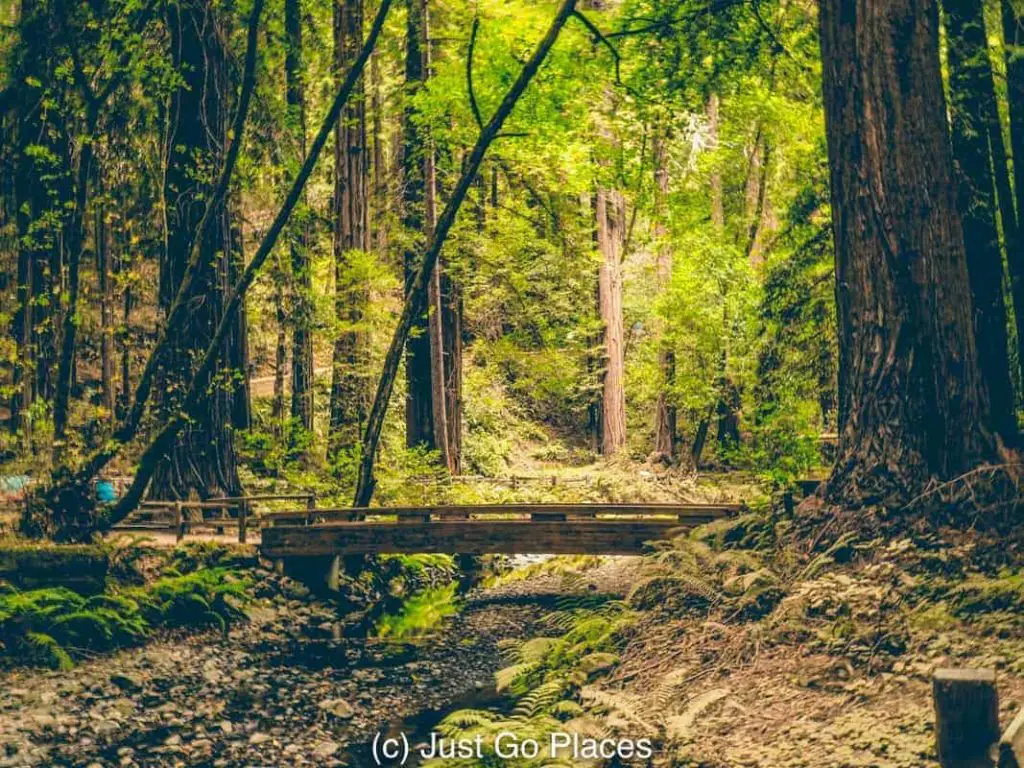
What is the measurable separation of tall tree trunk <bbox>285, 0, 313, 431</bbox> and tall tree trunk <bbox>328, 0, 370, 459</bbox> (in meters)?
0.72

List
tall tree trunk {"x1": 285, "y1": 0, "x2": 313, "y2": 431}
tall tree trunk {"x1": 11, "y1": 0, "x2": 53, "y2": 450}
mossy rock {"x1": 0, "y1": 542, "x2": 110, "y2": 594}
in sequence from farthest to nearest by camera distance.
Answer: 1. tall tree trunk {"x1": 285, "y1": 0, "x2": 313, "y2": 431}
2. tall tree trunk {"x1": 11, "y1": 0, "x2": 53, "y2": 450}
3. mossy rock {"x1": 0, "y1": 542, "x2": 110, "y2": 594}

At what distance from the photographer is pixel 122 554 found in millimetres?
13562

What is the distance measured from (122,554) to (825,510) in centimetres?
936

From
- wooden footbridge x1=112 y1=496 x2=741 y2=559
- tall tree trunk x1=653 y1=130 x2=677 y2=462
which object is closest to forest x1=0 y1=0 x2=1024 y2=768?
tall tree trunk x1=653 y1=130 x2=677 y2=462

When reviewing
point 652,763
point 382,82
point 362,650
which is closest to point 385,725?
point 362,650

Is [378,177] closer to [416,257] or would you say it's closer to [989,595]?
[416,257]

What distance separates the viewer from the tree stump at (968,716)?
14.5 ft

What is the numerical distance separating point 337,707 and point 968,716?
25.1ft

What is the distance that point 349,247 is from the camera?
2102 cm

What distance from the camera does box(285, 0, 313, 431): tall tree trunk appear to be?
17562 mm

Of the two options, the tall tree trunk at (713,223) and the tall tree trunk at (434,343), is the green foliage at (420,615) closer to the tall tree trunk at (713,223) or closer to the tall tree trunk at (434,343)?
the tall tree trunk at (434,343)

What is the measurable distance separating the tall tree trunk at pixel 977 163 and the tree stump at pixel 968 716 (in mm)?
6556

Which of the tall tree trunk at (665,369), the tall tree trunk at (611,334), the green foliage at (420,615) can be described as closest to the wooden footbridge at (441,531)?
the green foliage at (420,615)

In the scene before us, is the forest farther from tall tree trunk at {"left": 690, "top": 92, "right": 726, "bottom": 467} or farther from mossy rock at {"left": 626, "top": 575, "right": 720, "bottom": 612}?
tall tree trunk at {"left": 690, "top": 92, "right": 726, "bottom": 467}
